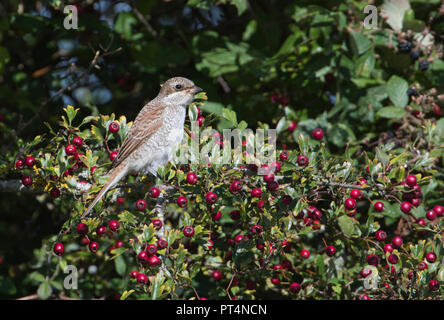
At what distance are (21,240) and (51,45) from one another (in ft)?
5.70

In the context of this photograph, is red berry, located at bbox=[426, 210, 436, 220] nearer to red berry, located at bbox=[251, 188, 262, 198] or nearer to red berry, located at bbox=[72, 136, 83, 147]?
red berry, located at bbox=[251, 188, 262, 198]

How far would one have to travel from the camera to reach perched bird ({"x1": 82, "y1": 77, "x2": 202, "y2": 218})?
3.56 meters

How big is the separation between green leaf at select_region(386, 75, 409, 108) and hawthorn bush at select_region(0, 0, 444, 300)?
11 millimetres

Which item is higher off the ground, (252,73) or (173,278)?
(252,73)

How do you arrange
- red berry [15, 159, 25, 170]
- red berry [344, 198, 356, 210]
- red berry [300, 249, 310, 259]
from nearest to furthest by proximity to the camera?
red berry [344, 198, 356, 210], red berry [15, 159, 25, 170], red berry [300, 249, 310, 259]

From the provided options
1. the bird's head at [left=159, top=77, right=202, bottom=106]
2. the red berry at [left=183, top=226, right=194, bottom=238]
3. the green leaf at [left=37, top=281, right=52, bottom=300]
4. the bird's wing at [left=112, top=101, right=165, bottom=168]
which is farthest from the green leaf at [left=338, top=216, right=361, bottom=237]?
the green leaf at [left=37, top=281, right=52, bottom=300]

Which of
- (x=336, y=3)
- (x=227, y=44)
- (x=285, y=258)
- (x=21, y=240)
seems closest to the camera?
(x=285, y=258)

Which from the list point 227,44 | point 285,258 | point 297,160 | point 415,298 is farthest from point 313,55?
point 415,298

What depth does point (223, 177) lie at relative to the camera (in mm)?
2730

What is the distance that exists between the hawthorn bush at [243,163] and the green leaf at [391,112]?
1cm

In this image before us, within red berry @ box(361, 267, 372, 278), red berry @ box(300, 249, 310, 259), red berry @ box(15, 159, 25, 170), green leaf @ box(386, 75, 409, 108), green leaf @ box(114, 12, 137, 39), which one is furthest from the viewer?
green leaf @ box(114, 12, 137, 39)

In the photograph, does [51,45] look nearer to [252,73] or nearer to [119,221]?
[252,73]

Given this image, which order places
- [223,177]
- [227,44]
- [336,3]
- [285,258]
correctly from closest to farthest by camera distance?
[223,177], [285,258], [336,3], [227,44]

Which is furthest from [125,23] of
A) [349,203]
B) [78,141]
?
[349,203]
